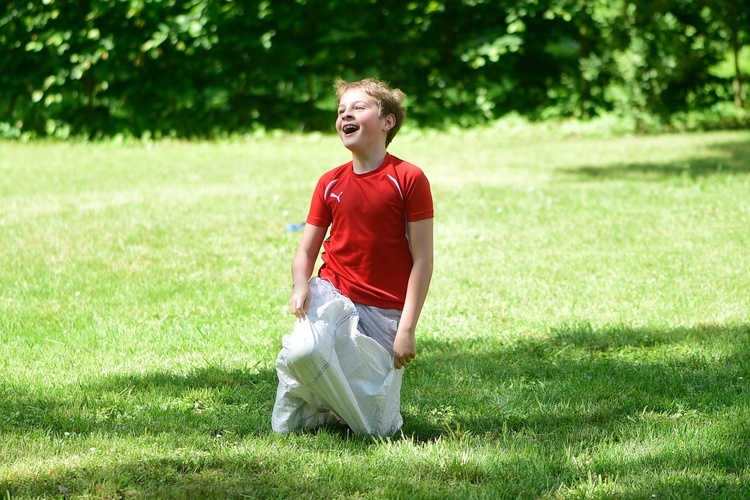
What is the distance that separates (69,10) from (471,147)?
5.26 m

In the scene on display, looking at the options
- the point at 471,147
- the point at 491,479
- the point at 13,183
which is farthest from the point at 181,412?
the point at 471,147

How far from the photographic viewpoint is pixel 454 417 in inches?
154

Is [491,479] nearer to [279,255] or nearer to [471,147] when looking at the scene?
[279,255]

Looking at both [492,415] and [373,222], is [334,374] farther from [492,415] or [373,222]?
[492,415]

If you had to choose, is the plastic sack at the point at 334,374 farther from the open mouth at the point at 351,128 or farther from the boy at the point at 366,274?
the open mouth at the point at 351,128

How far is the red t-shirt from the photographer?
3.57 m

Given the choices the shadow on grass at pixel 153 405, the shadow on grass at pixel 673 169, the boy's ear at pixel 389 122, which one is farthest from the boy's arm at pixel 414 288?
the shadow on grass at pixel 673 169

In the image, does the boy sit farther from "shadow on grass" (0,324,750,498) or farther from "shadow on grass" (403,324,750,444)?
"shadow on grass" (403,324,750,444)

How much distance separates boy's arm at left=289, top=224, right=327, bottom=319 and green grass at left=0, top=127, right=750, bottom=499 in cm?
49

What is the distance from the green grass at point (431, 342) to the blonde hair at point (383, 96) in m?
1.16

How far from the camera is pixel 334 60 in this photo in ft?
45.0

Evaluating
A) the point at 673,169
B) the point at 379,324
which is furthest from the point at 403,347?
the point at 673,169

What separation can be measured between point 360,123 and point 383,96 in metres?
0.15

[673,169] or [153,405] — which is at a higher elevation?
[673,169]
